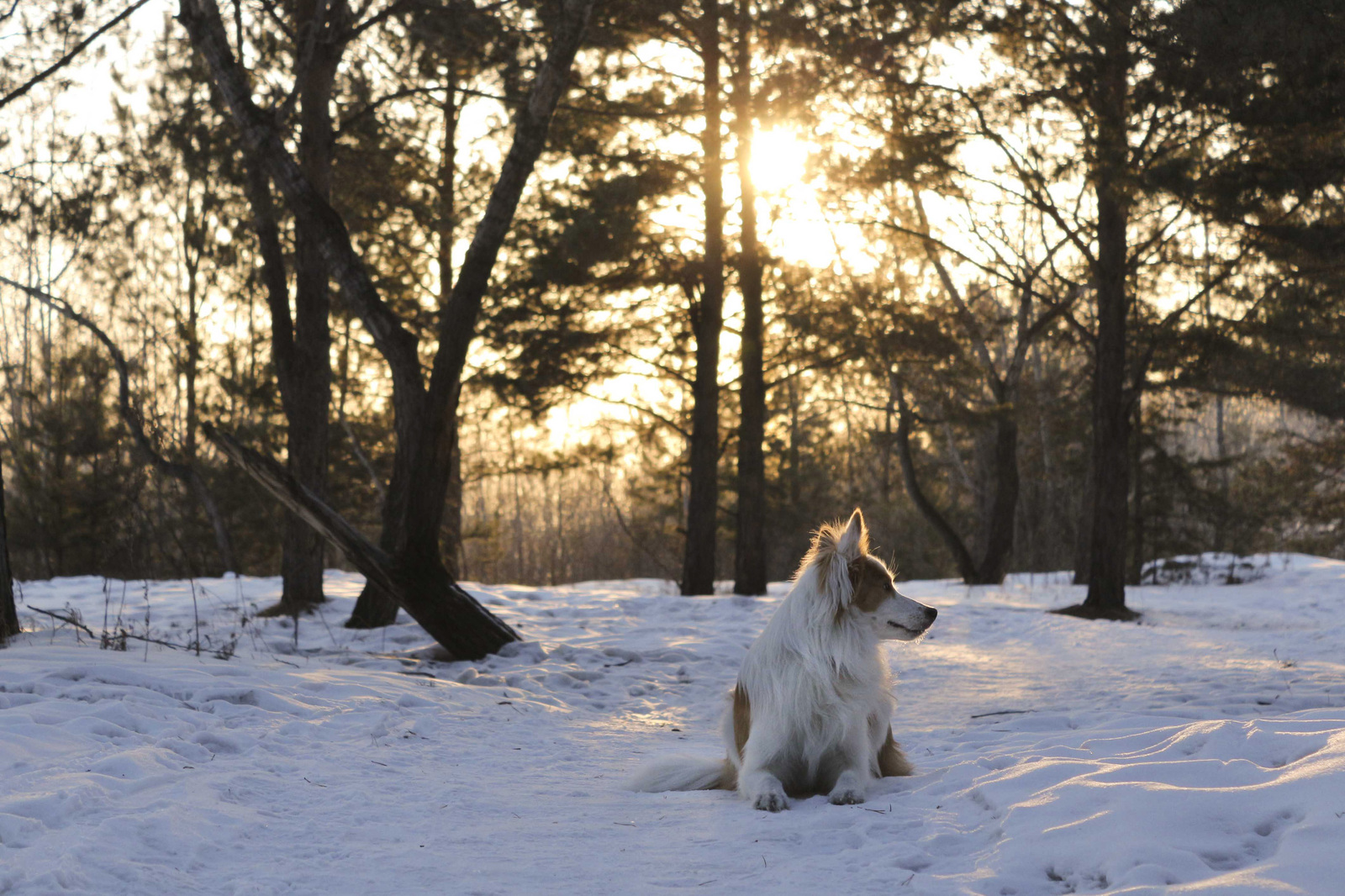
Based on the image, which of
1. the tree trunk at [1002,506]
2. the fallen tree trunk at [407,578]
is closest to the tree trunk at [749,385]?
the tree trunk at [1002,506]

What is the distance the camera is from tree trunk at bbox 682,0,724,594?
47.0 feet

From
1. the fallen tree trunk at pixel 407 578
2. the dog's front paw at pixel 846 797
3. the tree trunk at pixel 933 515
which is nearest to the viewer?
the dog's front paw at pixel 846 797

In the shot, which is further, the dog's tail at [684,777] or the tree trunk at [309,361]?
the tree trunk at [309,361]

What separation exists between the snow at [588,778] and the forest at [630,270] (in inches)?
58.1

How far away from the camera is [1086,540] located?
18984 millimetres

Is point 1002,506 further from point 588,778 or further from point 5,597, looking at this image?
point 5,597

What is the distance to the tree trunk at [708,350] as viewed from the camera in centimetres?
1432

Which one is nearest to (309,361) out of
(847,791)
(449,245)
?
(449,245)

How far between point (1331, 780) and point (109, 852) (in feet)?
13.5

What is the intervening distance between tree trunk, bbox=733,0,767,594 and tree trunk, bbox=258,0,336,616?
20.3 feet

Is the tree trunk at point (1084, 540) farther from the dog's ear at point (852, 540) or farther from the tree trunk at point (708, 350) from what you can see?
the dog's ear at point (852, 540)

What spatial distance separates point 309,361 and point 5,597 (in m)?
4.39

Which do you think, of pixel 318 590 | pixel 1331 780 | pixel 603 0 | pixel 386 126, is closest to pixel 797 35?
pixel 603 0

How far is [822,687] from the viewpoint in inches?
178
